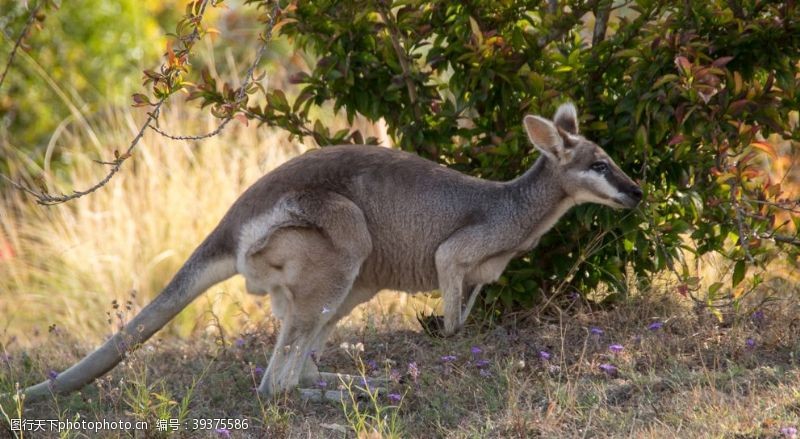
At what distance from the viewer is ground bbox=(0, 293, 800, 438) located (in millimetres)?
4801

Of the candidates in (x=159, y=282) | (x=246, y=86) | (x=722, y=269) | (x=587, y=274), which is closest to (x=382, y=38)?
(x=246, y=86)

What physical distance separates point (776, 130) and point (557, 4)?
4.60ft

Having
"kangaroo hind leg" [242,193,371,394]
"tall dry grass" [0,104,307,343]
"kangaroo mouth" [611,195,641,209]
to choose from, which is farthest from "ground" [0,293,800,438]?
"tall dry grass" [0,104,307,343]

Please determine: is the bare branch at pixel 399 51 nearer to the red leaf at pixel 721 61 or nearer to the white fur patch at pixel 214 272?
the white fur patch at pixel 214 272

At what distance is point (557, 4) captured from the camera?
604 centimetres

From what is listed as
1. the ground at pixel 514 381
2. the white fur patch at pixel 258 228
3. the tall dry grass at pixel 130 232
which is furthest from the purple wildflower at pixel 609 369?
the tall dry grass at pixel 130 232

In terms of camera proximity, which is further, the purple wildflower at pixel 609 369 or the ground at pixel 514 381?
the purple wildflower at pixel 609 369

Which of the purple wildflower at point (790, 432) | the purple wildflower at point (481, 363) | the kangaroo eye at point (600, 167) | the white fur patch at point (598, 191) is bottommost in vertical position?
the purple wildflower at point (790, 432)

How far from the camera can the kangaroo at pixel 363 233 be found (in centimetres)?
557

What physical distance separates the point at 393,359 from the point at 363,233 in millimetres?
942

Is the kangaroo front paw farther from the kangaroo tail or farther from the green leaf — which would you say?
the green leaf

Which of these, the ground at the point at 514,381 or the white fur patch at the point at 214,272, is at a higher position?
the white fur patch at the point at 214,272

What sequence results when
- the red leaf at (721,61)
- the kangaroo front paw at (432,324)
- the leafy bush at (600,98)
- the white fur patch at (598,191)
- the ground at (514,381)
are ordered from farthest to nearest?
the kangaroo front paw at (432,324) < the white fur patch at (598,191) < the leafy bush at (600,98) < the red leaf at (721,61) < the ground at (514,381)

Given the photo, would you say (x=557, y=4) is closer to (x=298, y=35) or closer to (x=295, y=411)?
(x=298, y=35)
